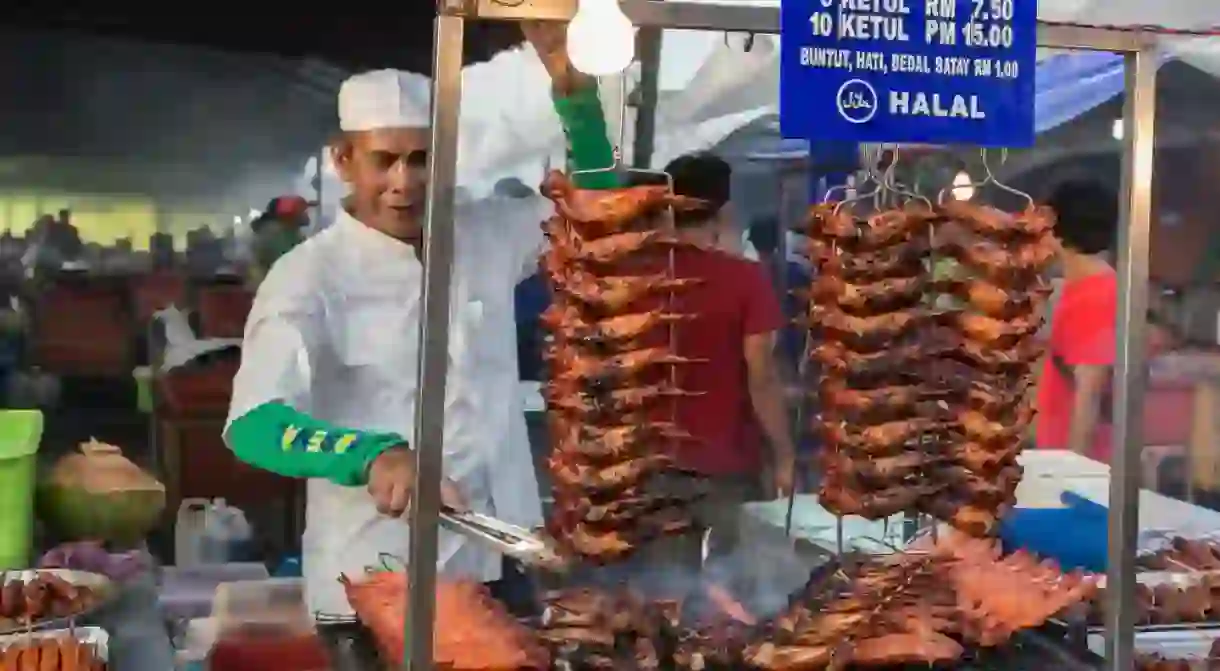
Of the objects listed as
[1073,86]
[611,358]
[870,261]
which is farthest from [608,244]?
[1073,86]

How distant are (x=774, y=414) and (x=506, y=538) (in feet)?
3.13

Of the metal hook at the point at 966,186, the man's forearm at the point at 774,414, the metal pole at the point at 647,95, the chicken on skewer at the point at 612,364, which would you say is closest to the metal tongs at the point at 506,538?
the chicken on skewer at the point at 612,364

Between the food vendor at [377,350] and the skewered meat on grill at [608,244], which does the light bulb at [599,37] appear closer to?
the skewered meat on grill at [608,244]

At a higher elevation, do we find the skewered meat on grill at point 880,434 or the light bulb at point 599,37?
the light bulb at point 599,37

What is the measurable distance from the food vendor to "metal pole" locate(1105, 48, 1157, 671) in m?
1.23

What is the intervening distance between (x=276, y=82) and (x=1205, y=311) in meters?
2.81

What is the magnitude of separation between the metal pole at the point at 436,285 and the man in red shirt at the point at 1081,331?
1778 millimetres

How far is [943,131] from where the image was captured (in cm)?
227

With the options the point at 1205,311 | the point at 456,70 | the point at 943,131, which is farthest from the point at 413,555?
the point at 1205,311

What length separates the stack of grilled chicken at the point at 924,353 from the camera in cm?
261

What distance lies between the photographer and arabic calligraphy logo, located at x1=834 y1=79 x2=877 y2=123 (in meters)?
2.22

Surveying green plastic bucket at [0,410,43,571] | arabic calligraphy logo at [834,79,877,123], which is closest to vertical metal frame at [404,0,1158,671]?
arabic calligraphy logo at [834,79,877,123]

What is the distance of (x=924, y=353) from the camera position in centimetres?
265

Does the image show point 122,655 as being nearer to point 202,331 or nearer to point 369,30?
point 202,331
